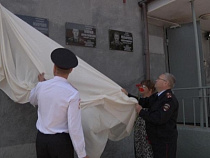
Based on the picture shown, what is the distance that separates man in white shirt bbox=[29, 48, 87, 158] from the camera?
88.3 inches

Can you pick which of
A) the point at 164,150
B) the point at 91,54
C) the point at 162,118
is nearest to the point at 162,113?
the point at 162,118

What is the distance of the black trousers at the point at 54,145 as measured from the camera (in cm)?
224

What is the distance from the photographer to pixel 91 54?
14.6 ft

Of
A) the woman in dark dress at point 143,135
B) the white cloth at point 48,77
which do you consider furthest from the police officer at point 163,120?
the white cloth at point 48,77

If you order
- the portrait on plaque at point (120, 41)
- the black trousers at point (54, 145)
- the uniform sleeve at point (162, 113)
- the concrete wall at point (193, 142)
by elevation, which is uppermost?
the portrait on plaque at point (120, 41)

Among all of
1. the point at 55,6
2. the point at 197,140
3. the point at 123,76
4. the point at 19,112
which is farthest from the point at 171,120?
the point at 55,6

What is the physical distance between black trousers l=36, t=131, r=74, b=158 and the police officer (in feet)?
3.85

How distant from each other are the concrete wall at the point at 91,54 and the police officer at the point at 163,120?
1.38 meters

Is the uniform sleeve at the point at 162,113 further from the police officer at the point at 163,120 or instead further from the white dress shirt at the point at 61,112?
the white dress shirt at the point at 61,112

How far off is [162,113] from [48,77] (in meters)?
1.45

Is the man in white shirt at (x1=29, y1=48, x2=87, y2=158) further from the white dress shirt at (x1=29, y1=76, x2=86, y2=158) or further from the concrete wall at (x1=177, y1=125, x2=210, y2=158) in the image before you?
the concrete wall at (x1=177, y1=125, x2=210, y2=158)

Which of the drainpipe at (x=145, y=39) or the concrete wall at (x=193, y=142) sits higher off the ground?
the drainpipe at (x=145, y=39)

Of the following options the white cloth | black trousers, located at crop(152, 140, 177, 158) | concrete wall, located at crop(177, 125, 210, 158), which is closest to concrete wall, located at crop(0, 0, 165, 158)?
the white cloth

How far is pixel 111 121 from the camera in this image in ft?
10.5
